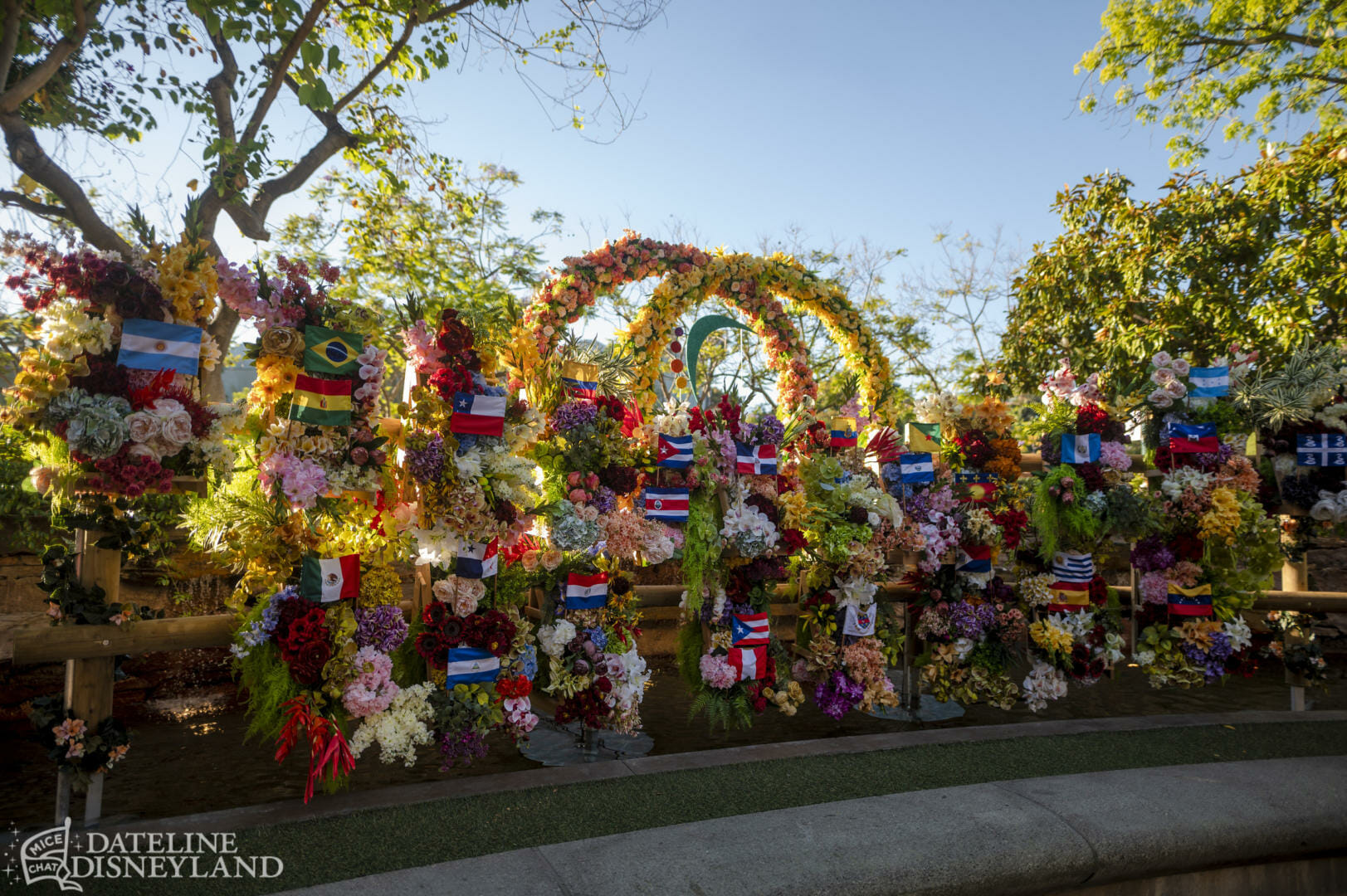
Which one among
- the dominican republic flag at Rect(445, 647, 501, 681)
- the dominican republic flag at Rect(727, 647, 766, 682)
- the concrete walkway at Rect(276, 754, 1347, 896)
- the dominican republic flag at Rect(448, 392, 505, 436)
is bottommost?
the concrete walkway at Rect(276, 754, 1347, 896)

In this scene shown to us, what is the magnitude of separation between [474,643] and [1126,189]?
8603mm

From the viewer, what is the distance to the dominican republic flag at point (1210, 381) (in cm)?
570

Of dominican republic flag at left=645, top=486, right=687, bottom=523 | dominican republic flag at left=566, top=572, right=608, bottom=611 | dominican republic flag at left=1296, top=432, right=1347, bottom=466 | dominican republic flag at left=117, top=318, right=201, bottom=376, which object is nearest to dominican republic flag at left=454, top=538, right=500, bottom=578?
dominican republic flag at left=566, top=572, right=608, bottom=611

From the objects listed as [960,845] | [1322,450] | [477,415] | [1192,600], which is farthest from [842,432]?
[1322,450]

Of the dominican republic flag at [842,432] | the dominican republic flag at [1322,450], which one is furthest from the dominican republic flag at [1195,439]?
the dominican republic flag at [842,432]

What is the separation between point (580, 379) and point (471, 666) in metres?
1.70

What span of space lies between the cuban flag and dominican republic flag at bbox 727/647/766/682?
144 centimetres

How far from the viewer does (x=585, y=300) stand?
4844mm

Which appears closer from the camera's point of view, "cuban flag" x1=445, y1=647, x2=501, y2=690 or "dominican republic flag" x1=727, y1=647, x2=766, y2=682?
"cuban flag" x1=445, y1=647, x2=501, y2=690

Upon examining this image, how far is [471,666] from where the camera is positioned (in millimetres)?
3824

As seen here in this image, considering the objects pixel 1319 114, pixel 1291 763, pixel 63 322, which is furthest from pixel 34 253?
pixel 1319 114

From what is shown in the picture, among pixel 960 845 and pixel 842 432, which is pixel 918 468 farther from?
pixel 960 845

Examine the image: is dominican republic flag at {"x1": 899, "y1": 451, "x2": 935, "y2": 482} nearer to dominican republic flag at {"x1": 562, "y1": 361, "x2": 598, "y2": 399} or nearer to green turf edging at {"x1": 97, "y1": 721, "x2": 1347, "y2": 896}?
green turf edging at {"x1": 97, "y1": 721, "x2": 1347, "y2": 896}

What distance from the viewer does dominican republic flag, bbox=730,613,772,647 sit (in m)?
4.61
